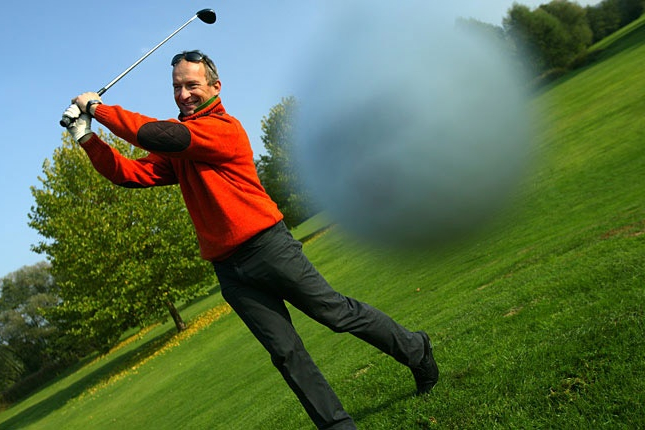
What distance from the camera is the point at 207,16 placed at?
6086 millimetres

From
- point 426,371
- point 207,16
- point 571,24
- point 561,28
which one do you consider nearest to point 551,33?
point 561,28

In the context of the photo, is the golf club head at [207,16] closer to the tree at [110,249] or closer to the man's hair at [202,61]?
the man's hair at [202,61]

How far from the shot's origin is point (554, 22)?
3903 centimetres

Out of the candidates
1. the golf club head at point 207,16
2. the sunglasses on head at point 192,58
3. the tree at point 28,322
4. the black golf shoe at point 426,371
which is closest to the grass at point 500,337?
the black golf shoe at point 426,371

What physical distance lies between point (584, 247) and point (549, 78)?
2995 cm

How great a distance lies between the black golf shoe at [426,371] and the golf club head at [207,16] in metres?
3.80

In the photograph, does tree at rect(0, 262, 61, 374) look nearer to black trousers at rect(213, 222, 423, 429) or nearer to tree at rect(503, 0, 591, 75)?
tree at rect(503, 0, 591, 75)

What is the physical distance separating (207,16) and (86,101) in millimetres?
2281

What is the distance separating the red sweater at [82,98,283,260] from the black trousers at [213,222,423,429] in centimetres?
14

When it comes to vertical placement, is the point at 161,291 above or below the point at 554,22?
below

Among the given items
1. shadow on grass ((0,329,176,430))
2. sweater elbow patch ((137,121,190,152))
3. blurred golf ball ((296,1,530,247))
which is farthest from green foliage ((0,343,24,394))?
sweater elbow patch ((137,121,190,152))

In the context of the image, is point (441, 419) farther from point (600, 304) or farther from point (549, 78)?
point (549, 78)

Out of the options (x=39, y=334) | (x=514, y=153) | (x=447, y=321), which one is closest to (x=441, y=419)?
(x=447, y=321)

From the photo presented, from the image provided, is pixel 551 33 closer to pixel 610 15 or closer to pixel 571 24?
pixel 571 24
